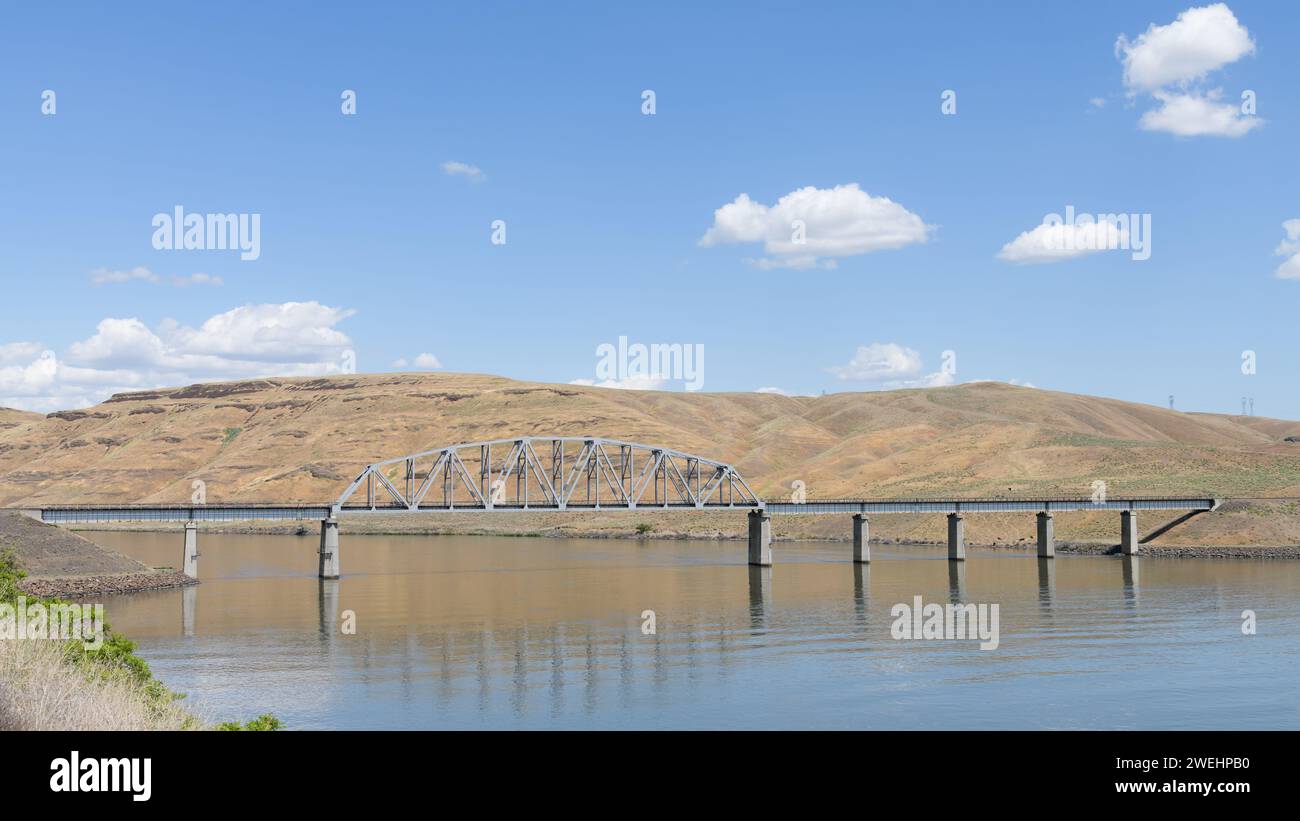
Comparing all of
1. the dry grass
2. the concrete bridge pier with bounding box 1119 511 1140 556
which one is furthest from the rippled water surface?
the concrete bridge pier with bounding box 1119 511 1140 556

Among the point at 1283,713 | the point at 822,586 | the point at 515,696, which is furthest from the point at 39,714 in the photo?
the point at 822,586

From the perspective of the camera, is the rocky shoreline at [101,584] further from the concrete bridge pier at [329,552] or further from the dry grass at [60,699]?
the dry grass at [60,699]

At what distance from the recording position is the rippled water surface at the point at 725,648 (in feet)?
131

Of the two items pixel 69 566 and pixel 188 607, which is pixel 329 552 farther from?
pixel 188 607

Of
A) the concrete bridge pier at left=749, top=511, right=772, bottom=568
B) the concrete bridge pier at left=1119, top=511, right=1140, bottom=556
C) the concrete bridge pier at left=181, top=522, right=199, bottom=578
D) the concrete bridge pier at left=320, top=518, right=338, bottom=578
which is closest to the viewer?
the concrete bridge pier at left=181, top=522, right=199, bottom=578

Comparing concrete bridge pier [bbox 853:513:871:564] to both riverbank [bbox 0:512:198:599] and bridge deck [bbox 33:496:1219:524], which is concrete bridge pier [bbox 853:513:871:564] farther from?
riverbank [bbox 0:512:198:599]

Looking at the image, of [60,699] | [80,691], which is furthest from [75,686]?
[60,699]

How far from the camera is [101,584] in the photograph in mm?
82688

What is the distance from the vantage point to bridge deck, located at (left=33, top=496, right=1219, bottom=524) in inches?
3819

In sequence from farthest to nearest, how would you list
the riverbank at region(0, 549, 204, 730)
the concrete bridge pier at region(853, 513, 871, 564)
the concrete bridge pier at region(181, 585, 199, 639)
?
the concrete bridge pier at region(853, 513, 871, 564)
the concrete bridge pier at region(181, 585, 199, 639)
the riverbank at region(0, 549, 204, 730)

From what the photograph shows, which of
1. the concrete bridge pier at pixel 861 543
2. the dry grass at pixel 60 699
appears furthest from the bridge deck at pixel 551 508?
the dry grass at pixel 60 699

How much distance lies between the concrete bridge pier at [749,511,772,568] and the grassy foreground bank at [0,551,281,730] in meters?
78.2

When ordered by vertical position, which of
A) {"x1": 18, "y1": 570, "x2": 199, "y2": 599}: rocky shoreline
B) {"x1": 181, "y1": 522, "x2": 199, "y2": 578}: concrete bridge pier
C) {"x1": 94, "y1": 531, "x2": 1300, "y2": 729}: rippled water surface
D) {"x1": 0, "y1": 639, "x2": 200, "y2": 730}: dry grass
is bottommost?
{"x1": 94, "y1": 531, "x2": 1300, "y2": 729}: rippled water surface
